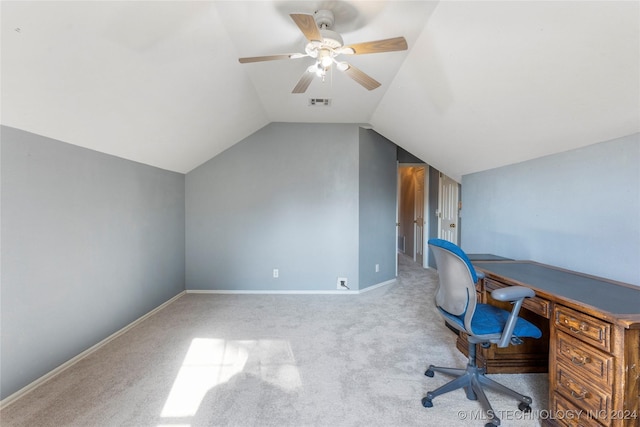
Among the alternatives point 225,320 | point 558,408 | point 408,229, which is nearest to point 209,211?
point 225,320

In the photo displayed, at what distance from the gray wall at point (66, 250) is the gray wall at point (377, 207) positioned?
2.93 meters

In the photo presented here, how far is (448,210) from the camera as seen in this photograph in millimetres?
4656

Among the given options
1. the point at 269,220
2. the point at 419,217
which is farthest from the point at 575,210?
the point at 419,217

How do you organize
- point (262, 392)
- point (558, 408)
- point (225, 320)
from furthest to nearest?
point (225, 320) < point (262, 392) < point (558, 408)

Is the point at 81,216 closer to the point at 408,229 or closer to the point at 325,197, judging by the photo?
the point at 325,197

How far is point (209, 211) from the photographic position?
4.16m

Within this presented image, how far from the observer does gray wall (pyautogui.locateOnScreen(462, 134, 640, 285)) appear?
1731 mm

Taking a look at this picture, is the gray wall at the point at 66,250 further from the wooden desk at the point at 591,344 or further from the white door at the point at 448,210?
the white door at the point at 448,210

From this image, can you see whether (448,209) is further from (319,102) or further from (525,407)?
(525,407)

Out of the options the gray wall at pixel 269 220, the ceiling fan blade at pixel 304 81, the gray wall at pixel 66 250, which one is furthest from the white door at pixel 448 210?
the gray wall at pixel 66 250

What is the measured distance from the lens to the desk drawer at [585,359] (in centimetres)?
126

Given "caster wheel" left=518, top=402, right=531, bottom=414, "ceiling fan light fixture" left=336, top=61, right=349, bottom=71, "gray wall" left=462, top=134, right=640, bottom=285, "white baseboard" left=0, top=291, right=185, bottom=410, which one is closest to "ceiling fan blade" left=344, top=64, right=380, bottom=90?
"ceiling fan light fixture" left=336, top=61, right=349, bottom=71

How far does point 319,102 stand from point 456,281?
8.42 feet

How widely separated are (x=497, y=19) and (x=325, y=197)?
9.55 feet
